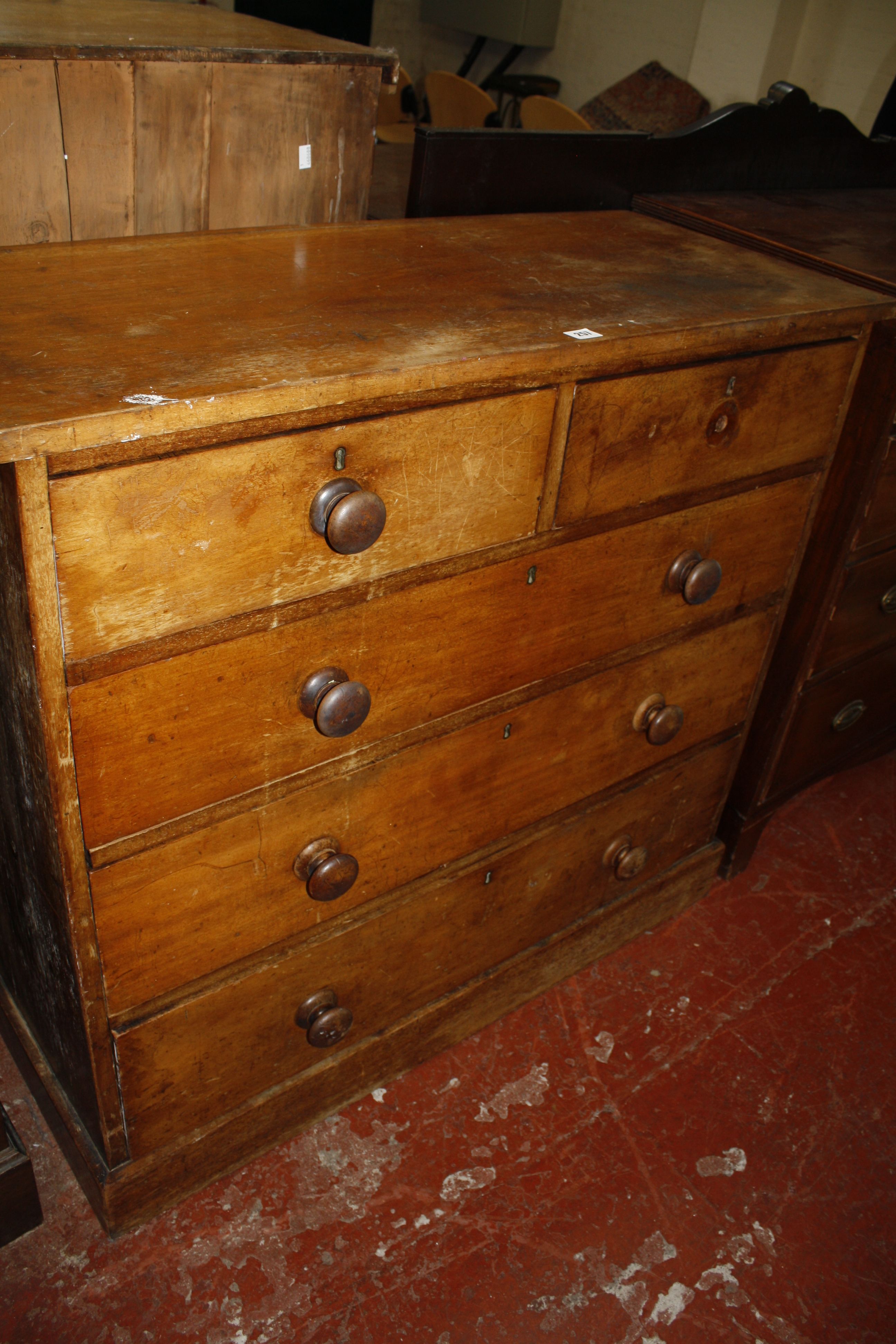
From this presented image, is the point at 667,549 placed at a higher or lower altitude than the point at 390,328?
lower

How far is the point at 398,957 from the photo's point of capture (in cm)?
152

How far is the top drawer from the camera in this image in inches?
35.2

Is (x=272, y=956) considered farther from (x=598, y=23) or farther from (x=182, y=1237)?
(x=598, y=23)

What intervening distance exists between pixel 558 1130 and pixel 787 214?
169cm

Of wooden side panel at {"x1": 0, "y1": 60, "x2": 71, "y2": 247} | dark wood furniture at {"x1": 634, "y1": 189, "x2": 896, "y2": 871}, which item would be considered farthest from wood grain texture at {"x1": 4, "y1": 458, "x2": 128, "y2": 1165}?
dark wood furniture at {"x1": 634, "y1": 189, "x2": 896, "y2": 871}

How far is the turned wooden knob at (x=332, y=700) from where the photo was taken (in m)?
1.13

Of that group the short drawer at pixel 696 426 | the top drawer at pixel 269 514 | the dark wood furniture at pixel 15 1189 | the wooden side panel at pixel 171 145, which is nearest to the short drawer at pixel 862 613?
the short drawer at pixel 696 426

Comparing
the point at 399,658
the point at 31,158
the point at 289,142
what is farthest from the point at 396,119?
the point at 399,658

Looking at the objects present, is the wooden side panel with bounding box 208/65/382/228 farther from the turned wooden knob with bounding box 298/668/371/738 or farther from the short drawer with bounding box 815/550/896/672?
the short drawer with bounding box 815/550/896/672

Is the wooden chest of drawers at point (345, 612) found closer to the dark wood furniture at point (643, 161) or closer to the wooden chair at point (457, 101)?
the dark wood furniture at point (643, 161)

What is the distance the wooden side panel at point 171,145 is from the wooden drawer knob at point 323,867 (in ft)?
2.79

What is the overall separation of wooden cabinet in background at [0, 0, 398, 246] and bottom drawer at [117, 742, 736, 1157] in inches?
41.4

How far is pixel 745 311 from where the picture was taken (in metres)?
1.29

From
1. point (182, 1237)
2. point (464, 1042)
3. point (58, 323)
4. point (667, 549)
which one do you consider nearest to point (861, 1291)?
point (464, 1042)
